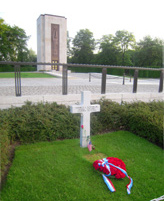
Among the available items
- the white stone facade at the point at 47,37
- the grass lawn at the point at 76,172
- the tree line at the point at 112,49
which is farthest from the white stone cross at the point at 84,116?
the tree line at the point at 112,49

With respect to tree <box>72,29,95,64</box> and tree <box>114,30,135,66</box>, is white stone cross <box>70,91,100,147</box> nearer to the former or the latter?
tree <box>114,30,135,66</box>

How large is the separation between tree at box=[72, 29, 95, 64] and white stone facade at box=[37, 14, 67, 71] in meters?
12.1

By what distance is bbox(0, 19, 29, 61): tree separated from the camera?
34.4 metres

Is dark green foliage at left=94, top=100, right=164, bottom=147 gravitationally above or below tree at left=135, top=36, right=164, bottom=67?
below

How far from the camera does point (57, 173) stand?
2.78 metres

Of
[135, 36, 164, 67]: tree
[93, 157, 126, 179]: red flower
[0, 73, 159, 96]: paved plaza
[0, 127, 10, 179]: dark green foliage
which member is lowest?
[93, 157, 126, 179]: red flower

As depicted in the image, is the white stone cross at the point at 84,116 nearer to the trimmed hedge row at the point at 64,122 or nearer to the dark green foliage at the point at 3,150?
the trimmed hedge row at the point at 64,122

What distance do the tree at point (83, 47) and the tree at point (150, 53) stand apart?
13.6m

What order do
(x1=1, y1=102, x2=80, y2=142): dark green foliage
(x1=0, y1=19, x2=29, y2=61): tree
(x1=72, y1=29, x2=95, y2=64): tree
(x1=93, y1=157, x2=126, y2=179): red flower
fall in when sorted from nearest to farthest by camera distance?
(x1=93, y1=157, x2=126, y2=179): red flower
(x1=1, y1=102, x2=80, y2=142): dark green foliage
(x1=0, y1=19, x2=29, y2=61): tree
(x1=72, y1=29, x2=95, y2=64): tree

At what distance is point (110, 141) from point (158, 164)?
1.12 metres

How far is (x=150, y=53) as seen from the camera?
104ft

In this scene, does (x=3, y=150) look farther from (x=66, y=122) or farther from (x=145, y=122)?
(x=145, y=122)

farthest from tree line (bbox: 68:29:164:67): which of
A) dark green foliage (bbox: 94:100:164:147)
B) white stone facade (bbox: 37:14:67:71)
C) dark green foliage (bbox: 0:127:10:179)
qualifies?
dark green foliage (bbox: 0:127:10:179)

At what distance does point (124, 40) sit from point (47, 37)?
15.8 meters
